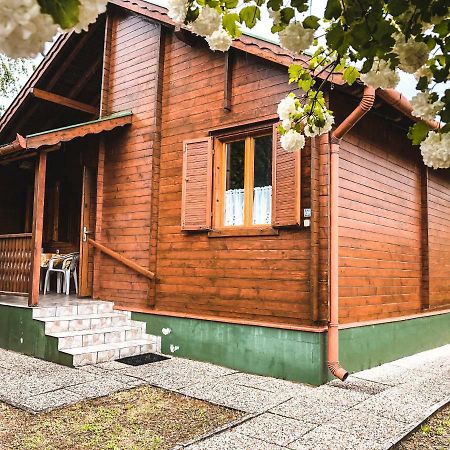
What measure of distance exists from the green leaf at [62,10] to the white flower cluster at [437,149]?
1101 mm

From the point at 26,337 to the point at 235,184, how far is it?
3411mm

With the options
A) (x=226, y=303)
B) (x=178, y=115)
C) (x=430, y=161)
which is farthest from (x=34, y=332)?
(x=430, y=161)

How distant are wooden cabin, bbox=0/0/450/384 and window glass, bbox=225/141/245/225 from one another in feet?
0.07

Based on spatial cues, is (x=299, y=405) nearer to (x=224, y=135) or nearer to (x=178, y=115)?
(x=224, y=135)

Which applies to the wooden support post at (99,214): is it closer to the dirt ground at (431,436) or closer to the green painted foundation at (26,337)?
the green painted foundation at (26,337)

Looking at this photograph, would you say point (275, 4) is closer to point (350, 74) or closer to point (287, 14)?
point (287, 14)

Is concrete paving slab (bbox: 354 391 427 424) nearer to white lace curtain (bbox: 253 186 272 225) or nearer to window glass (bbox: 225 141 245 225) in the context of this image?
white lace curtain (bbox: 253 186 272 225)

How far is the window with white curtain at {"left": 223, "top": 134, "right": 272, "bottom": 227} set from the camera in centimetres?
594

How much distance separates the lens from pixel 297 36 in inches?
68.5

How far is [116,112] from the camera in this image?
7.90 m

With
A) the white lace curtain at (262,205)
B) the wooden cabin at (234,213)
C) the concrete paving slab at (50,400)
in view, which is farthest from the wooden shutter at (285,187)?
the concrete paving slab at (50,400)

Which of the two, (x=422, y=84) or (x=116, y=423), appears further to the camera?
(x=116, y=423)

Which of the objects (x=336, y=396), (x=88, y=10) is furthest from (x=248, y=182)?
(x=88, y=10)

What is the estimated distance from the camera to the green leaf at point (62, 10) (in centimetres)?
93
